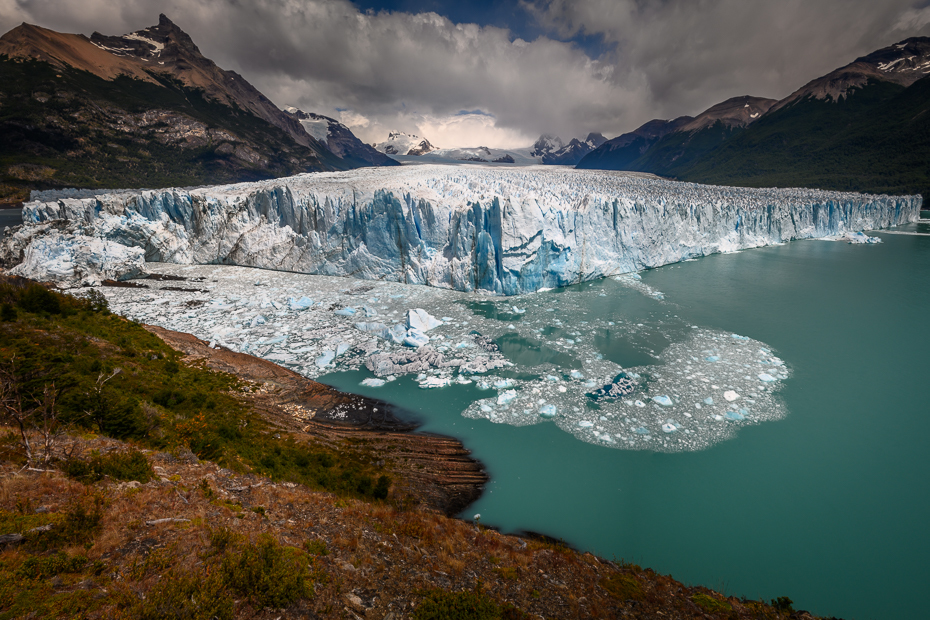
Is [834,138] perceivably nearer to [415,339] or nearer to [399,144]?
[415,339]

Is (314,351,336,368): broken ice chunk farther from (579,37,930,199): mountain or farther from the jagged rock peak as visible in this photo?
the jagged rock peak

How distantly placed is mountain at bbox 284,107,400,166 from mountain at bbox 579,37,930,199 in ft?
255

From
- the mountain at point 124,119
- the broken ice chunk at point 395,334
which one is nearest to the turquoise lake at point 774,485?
the broken ice chunk at point 395,334

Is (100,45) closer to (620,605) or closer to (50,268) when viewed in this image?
(50,268)

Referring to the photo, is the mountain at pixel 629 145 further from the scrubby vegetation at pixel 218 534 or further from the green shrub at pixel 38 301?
the scrubby vegetation at pixel 218 534

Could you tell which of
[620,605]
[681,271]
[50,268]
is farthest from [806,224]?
[50,268]

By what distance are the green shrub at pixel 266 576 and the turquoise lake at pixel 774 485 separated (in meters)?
3.72

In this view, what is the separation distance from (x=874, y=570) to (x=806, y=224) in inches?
1335

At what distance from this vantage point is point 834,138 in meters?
65.6

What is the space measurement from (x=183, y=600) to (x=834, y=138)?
9742cm

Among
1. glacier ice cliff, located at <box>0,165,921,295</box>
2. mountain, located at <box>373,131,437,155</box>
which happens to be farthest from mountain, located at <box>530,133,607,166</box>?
glacier ice cliff, located at <box>0,165,921,295</box>

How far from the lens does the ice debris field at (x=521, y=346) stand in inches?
355

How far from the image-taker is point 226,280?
1809cm

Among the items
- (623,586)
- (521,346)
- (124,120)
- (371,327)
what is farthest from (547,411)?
(124,120)
